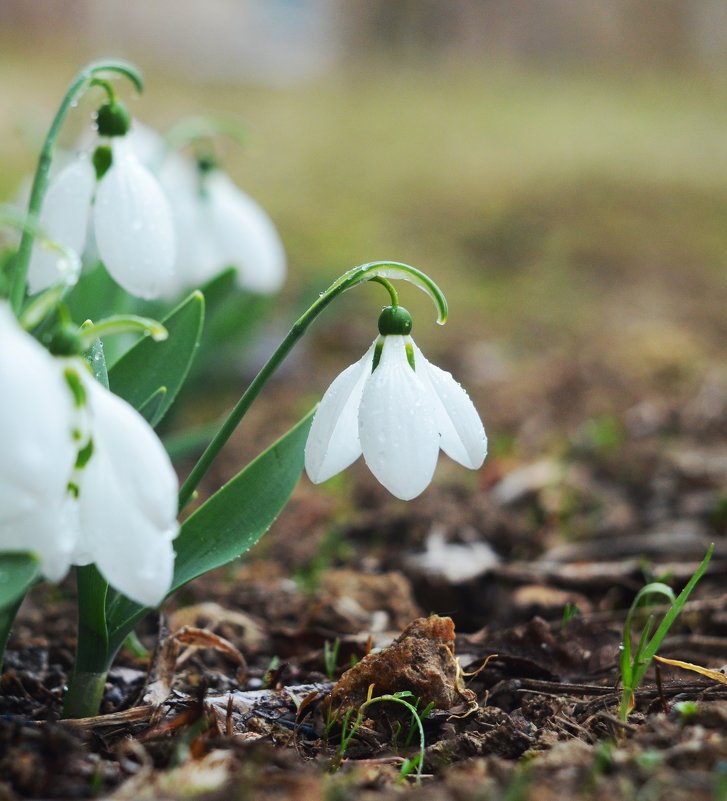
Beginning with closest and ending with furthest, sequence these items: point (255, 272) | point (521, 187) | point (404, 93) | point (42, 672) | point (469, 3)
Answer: point (42, 672)
point (255, 272)
point (521, 187)
point (404, 93)
point (469, 3)

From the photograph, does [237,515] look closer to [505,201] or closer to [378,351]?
[378,351]

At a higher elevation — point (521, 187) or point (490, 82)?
point (490, 82)

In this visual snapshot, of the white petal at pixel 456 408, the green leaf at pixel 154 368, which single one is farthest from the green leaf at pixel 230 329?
the white petal at pixel 456 408

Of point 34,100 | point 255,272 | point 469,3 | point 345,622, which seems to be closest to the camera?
point 345,622

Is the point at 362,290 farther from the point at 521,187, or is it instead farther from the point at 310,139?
the point at 310,139

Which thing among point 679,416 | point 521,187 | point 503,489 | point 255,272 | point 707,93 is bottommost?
point 503,489

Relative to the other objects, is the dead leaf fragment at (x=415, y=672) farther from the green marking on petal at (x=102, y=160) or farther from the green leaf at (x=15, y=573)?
the green marking on petal at (x=102, y=160)

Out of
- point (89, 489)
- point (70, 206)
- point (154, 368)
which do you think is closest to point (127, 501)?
point (89, 489)

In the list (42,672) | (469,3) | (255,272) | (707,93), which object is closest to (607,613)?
(42,672)
